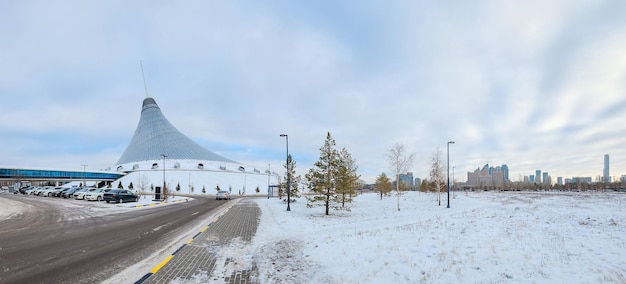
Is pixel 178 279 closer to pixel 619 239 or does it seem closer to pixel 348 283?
pixel 348 283

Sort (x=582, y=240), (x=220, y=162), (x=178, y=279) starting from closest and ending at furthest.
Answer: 1. (x=178, y=279)
2. (x=582, y=240)
3. (x=220, y=162)

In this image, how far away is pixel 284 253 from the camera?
28.0ft

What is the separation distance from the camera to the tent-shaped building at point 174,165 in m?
97.8

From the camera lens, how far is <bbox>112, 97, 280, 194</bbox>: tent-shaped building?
97812mm

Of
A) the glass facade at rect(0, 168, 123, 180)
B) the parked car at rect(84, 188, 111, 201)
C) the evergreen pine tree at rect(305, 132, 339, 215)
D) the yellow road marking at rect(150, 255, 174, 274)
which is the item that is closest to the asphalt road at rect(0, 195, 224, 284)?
the yellow road marking at rect(150, 255, 174, 274)

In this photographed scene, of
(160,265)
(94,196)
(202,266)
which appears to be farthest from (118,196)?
(202,266)

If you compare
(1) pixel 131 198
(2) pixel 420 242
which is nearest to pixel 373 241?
(2) pixel 420 242

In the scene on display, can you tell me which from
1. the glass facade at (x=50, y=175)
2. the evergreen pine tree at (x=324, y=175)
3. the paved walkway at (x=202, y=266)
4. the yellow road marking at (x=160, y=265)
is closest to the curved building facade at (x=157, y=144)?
the glass facade at (x=50, y=175)

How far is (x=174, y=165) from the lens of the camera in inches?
4311

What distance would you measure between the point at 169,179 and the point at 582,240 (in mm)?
105065

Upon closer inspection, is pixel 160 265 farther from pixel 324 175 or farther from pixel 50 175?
pixel 50 175

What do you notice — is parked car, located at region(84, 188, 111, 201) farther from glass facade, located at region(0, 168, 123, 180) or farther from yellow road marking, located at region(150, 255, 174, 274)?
glass facade, located at region(0, 168, 123, 180)

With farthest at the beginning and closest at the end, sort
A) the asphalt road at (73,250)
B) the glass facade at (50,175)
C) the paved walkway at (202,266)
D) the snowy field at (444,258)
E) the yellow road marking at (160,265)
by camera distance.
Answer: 1. the glass facade at (50,175)
2. the yellow road marking at (160,265)
3. the asphalt road at (73,250)
4. the paved walkway at (202,266)
5. the snowy field at (444,258)

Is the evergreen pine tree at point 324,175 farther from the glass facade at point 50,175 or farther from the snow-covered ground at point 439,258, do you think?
the glass facade at point 50,175
